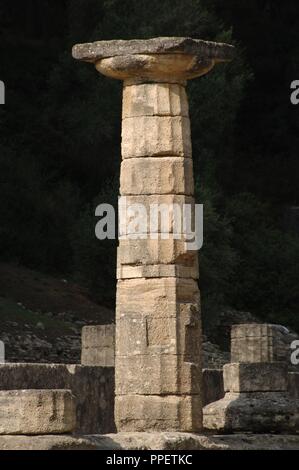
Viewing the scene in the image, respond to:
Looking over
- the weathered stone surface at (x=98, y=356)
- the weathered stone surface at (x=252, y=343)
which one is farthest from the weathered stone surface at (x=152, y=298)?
the weathered stone surface at (x=252, y=343)

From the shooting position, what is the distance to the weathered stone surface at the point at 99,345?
27500mm

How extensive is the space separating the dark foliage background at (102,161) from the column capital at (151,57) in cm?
1742

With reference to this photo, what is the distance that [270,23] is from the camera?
51.3 meters

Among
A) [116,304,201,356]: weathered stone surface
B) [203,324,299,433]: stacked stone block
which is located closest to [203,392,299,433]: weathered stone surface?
[203,324,299,433]: stacked stone block

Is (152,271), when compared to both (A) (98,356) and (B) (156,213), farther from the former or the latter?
(A) (98,356)

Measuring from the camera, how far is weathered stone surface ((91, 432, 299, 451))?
21.2 metres

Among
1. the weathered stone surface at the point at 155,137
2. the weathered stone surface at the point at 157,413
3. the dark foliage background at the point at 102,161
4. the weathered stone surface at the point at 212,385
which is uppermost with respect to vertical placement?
the dark foliage background at the point at 102,161

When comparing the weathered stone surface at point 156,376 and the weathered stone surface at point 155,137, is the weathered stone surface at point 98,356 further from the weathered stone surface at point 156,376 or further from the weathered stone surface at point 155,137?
the weathered stone surface at point 155,137

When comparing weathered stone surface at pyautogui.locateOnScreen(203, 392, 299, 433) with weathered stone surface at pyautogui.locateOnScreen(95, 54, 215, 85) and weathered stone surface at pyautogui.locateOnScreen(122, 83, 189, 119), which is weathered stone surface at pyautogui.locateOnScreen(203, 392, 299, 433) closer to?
weathered stone surface at pyautogui.locateOnScreen(122, 83, 189, 119)

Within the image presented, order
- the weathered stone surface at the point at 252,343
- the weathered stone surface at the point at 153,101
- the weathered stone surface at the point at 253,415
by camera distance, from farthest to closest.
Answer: the weathered stone surface at the point at 252,343 < the weathered stone surface at the point at 253,415 < the weathered stone surface at the point at 153,101

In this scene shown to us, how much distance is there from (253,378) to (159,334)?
9.53ft

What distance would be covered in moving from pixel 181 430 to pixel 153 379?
0.62 meters

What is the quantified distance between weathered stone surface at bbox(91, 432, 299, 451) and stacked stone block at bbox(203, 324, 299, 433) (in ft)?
1.09

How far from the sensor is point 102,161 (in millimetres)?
44844
